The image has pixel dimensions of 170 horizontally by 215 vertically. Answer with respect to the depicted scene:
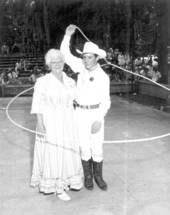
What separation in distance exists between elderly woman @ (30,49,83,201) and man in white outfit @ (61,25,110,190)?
0.17 metres

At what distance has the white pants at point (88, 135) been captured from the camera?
3824 millimetres

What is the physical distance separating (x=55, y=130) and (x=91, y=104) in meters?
0.55

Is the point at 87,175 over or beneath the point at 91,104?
beneath

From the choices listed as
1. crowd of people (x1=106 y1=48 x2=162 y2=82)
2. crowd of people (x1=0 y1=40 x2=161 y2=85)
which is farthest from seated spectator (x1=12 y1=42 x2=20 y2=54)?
crowd of people (x1=106 y1=48 x2=162 y2=82)

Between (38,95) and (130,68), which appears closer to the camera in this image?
(38,95)

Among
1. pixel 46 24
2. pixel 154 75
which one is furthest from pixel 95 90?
pixel 46 24

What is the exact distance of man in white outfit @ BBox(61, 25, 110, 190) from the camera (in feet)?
12.3

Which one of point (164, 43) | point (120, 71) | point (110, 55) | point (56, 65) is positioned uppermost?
point (164, 43)

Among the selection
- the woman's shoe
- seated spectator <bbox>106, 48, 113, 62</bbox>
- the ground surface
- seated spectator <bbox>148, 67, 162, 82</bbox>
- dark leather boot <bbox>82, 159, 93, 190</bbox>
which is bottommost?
the ground surface

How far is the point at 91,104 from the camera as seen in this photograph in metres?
3.79

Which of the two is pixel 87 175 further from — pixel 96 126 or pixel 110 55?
pixel 110 55

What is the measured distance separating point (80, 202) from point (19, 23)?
1015 inches

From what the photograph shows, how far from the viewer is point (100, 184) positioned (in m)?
3.96

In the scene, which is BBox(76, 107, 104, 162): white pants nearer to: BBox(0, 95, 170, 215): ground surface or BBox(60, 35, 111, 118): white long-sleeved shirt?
BBox(60, 35, 111, 118): white long-sleeved shirt
